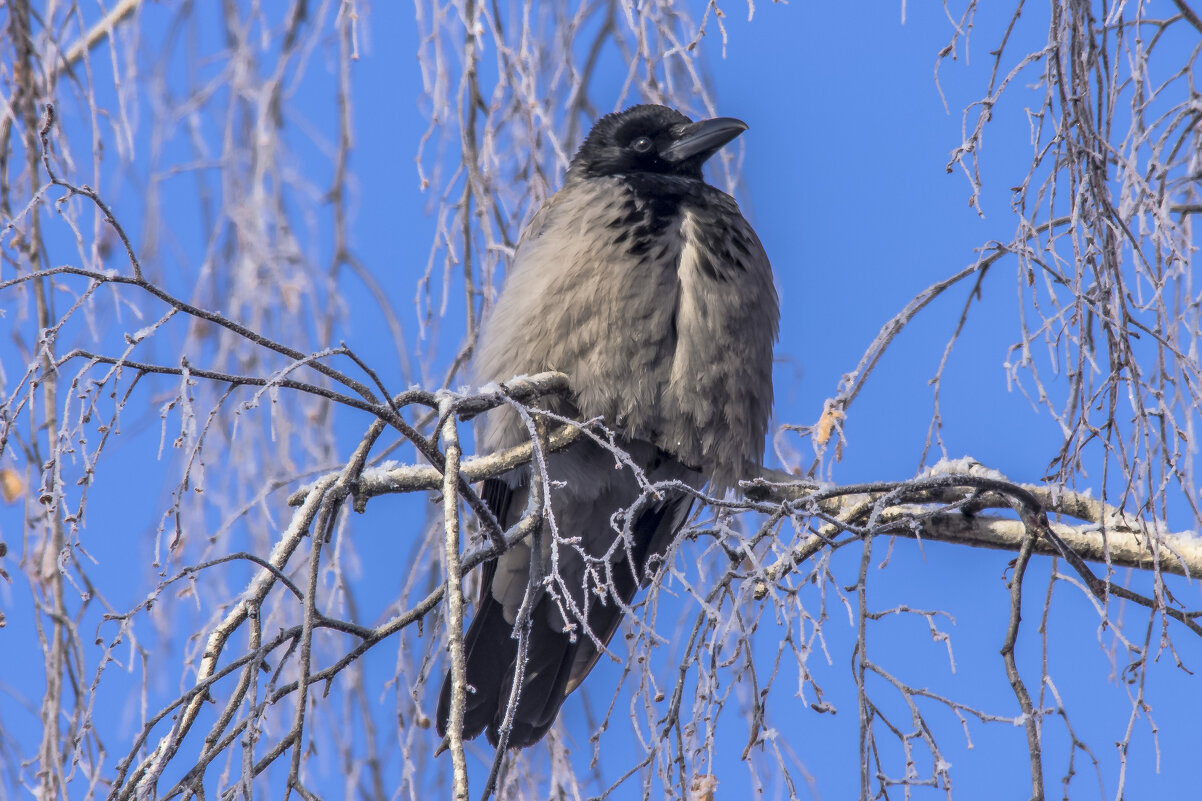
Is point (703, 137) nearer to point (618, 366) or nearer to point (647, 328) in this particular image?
point (647, 328)

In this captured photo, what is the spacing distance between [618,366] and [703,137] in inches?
36.0

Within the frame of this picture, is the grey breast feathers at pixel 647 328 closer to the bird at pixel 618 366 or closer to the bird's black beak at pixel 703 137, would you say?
the bird at pixel 618 366

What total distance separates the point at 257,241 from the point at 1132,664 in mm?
1991

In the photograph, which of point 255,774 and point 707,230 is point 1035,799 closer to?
point 255,774

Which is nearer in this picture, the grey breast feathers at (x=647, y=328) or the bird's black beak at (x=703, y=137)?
the grey breast feathers at (x=647, y=328)

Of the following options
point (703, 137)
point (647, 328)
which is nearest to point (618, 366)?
point (647, 328)

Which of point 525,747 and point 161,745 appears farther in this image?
point 525,747

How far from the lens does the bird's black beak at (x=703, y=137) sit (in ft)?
12.0

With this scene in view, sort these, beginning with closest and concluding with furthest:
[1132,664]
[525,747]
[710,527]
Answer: [1132,664] → [710,527] → [525,747]

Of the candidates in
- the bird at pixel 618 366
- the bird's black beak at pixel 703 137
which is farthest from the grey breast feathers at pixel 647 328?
the bird's black beak at pixel 703 137

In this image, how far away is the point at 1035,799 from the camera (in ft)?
5.86

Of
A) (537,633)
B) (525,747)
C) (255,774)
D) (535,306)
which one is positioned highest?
(535,306)

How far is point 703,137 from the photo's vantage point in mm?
3672

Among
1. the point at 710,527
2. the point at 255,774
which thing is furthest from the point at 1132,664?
the point at 255,774
